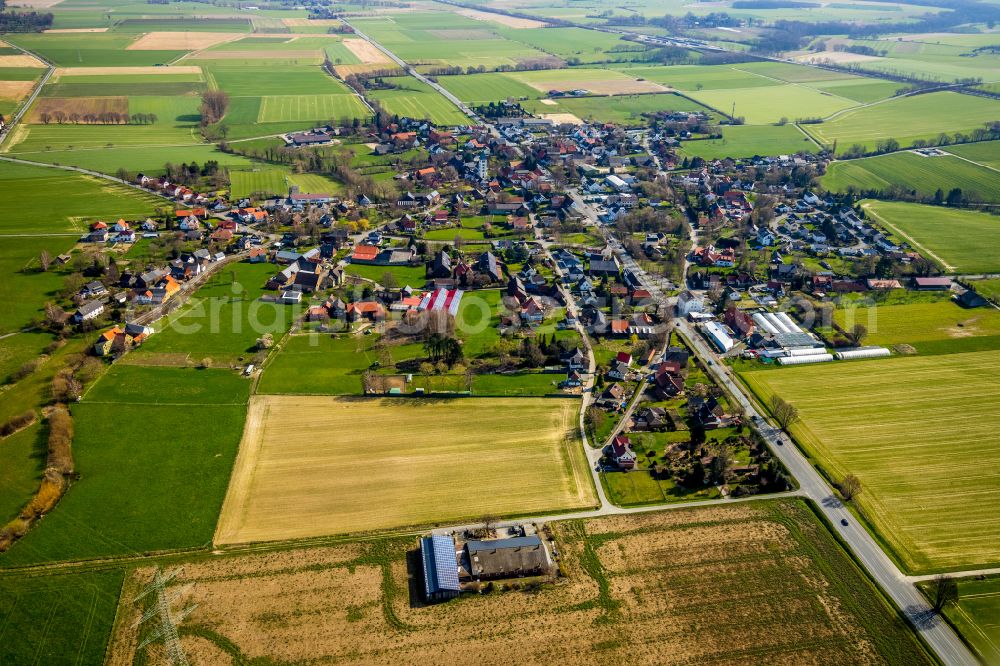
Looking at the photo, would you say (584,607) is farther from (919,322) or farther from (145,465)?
(919,322)

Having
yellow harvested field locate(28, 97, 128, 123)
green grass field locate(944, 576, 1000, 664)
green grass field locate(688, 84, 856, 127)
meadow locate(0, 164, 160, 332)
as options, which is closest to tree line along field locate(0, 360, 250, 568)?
meadow locate(0, 164, 160, 332)

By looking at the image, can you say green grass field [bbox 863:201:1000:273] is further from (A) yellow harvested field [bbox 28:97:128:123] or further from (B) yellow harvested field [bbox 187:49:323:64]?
(B) yellow harvested field [bbox 187:49:323:64]

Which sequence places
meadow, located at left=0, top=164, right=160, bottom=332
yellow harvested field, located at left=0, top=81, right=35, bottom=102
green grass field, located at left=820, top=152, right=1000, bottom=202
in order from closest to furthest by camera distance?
meadow, located at left=0, top=164, right=160, bottom=332 → green grass field, located at left=820, top=152, right=1000, bottom=202 → yellow harvested field, located at left=0, top=81, right=35, bottom=102

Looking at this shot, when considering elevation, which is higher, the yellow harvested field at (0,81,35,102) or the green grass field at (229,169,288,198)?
the yellow harvested field at (0,81,35,102)

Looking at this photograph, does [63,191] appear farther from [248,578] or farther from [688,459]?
[688,459]

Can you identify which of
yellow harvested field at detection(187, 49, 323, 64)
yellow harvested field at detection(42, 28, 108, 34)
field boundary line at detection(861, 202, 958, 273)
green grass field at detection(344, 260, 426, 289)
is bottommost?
green grass field at detection(344, 260, 426, 289)

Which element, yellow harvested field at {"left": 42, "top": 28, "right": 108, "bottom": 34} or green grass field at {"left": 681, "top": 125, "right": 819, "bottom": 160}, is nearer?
green grass field at {"left": 681, "top": 125, "right": 819, "bottom": 160}
